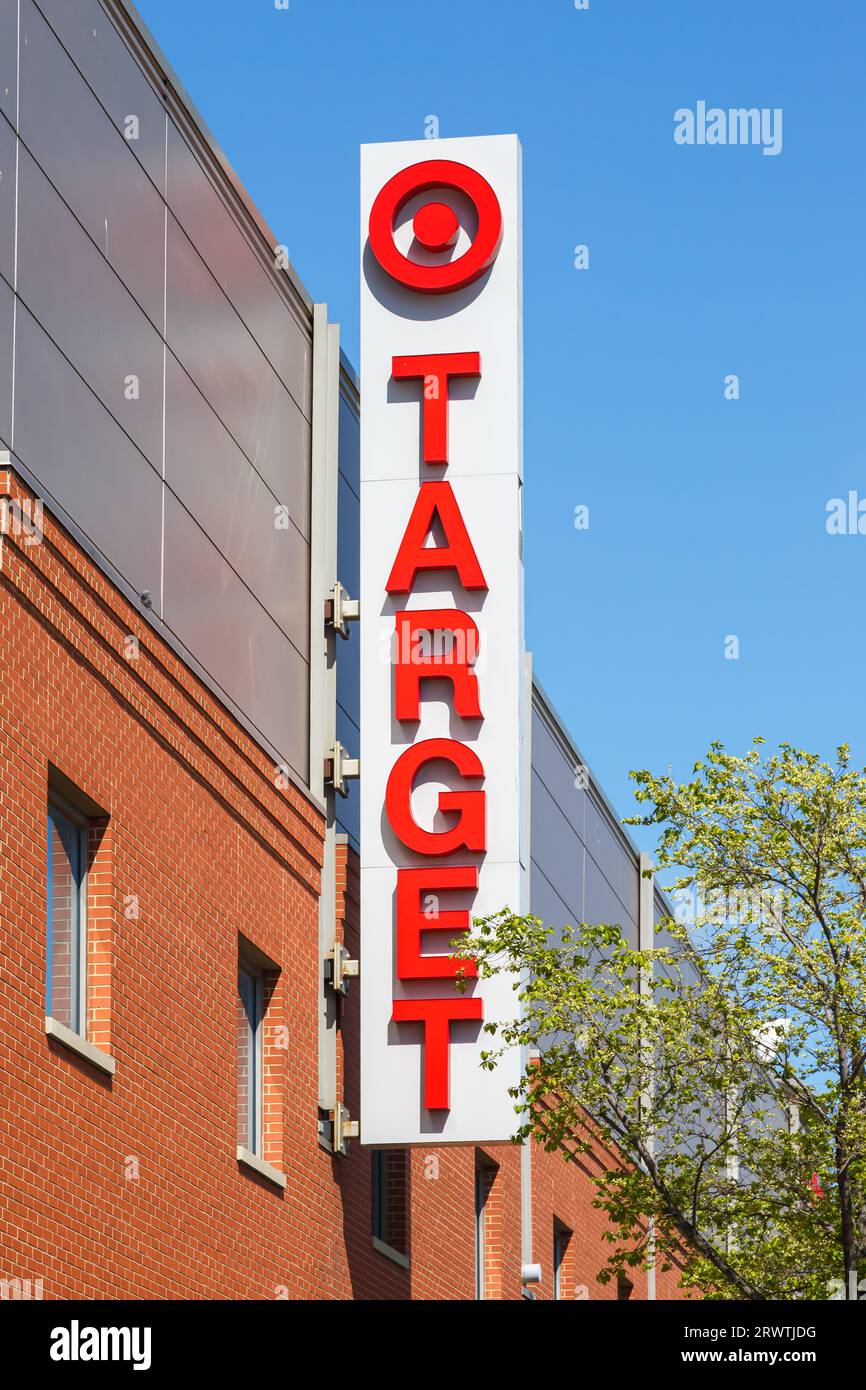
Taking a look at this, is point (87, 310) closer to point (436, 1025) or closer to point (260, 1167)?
point (260, 1167)

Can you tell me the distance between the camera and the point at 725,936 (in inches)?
912

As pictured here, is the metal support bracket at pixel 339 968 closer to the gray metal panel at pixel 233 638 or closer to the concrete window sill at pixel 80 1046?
the gray metal panel at pixel 233 638

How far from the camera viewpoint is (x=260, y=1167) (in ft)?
68.4

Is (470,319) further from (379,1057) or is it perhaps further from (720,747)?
(379,1057)

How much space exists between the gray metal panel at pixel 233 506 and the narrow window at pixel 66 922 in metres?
4.03

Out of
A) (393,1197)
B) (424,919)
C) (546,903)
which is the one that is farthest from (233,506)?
(546,903)

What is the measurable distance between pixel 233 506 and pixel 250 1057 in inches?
214

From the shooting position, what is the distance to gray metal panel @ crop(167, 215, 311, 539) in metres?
20.4

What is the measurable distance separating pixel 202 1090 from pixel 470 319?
935 centimetres

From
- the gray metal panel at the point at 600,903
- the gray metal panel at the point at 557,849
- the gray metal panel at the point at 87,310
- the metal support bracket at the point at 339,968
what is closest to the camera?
the gray metal panel at the point at 87,310

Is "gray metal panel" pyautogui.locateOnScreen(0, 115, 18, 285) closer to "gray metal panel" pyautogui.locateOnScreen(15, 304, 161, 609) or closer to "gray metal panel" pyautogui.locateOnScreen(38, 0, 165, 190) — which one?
"gray metal panel" pyautogui.locateOnScreen(15, 304, 161, 609)

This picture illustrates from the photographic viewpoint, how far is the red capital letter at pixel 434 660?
23.5 meters

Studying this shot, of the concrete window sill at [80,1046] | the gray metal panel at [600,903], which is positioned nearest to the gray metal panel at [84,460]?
the concrete window sill at [80,1046]

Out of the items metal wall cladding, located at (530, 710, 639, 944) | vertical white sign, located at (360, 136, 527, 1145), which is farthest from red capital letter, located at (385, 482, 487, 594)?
metal wall cladding, located at (530, 710, 639, 944)
